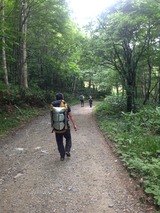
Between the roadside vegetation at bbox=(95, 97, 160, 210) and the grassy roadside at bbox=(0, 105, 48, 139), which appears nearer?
the roadside vegetation at bbox=(95, 97, 160, 210)

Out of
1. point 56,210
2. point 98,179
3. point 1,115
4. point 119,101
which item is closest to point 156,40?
→ point 119,101

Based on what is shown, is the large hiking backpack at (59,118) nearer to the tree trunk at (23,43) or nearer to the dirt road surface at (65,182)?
the dirt road surface at (65,182)

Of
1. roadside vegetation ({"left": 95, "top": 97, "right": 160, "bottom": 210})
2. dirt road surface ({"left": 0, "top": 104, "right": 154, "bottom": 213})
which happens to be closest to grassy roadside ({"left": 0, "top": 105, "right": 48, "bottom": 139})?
dirt road surface ({"left": 0, "top": 104, "right": 154, "bottom": 213})

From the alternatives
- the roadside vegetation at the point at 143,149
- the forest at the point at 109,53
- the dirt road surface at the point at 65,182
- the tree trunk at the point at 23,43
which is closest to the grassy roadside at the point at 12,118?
the forest at the point at 109,53

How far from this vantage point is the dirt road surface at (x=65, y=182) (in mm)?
3854

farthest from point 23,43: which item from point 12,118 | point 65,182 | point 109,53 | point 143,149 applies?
point 65,182

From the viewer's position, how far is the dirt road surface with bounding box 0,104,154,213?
3.85 metres

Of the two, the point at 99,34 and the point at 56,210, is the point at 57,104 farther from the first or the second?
the point at 99,34

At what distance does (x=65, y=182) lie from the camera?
15.8ft

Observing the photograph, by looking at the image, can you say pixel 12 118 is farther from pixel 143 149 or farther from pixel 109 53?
pixel 109 53

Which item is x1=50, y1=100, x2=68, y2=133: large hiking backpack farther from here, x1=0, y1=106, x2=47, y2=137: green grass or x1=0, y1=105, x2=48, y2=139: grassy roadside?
x1=0, y1=106, x2=47, y2=137: green grass

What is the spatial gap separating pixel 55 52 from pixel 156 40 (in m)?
12.4

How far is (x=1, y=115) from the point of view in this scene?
471 inches

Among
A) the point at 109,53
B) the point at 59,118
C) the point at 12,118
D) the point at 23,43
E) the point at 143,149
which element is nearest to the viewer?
the point at 59,118
